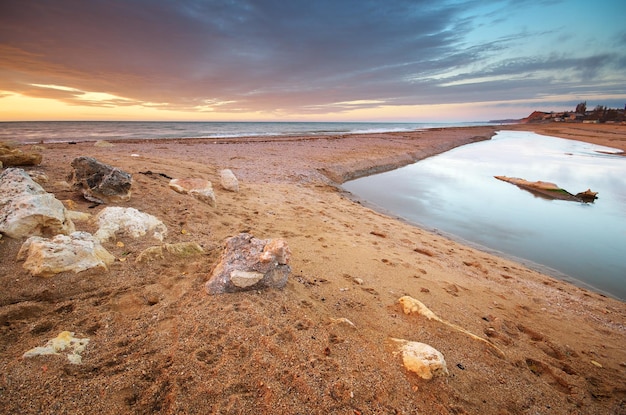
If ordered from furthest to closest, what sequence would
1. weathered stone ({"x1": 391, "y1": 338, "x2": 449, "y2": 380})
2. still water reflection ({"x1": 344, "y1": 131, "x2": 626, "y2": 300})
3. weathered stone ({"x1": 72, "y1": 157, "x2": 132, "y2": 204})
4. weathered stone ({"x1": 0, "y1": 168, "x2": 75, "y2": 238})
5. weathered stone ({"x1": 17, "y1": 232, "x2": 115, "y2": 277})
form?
still water reflection ({"x1": 344, "y1": 131, "x2": 626, "y2": 300}), weathered stone ({"x1": 72, "y1": 157, "x2": 132, "y2": 204}), weathered stone ({"x1": 0, "y1": 168, "x2": 75, "y2": 238}), weathered stone ({"x1": 17, "y1": 232, "x2": 115, "y2": 277}), weathered stone ({"x1": 391, "y1": 338, "x2": 449, "y2": 380})

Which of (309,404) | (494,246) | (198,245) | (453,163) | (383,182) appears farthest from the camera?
(453,163)

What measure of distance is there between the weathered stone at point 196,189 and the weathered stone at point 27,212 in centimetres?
259

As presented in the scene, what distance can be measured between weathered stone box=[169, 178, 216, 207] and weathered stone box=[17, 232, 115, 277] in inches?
116

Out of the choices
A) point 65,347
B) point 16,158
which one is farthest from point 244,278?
point 16,158

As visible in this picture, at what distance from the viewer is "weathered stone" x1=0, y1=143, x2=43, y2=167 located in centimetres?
572

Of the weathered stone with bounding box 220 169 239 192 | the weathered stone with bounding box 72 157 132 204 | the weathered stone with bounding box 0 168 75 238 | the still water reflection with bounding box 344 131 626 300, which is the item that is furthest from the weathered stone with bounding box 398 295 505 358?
the weathered stone with bounding box 220 169 239 192

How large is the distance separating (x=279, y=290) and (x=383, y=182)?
11.3 m

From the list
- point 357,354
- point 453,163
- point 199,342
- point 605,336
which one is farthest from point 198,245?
point 453,163

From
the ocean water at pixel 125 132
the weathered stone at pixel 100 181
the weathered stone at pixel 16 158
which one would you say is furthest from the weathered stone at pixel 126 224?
the ocean water at pixel 125 132

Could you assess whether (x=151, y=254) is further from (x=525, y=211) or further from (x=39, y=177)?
(x=525, y=211)

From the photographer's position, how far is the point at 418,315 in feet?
10.7

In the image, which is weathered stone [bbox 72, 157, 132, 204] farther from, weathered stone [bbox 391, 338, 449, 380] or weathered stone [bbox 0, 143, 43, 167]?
weathered stone [bbox 391, 338, 449, 380]

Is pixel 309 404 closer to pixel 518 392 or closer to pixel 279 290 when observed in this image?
pixel 279 290

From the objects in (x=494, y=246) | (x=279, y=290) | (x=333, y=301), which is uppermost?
(x=279, y=290)
